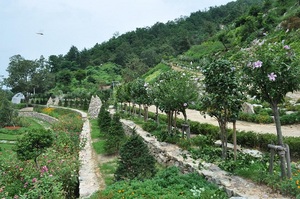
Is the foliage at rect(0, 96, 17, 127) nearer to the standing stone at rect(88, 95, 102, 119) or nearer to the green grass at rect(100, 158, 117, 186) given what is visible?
the standing stone at rect(88, 95, 102, 119)

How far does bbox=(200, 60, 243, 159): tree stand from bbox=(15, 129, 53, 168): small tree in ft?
14.7

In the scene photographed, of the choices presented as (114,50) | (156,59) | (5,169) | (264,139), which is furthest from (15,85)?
(264,139)

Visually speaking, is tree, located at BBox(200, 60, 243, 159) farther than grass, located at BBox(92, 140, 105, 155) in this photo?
No

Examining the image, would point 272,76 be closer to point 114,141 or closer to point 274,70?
point 274,70

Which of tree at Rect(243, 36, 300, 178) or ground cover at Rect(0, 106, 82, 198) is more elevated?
tree at Rect(243, 36, 300, 178)

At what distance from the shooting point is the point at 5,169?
771cm

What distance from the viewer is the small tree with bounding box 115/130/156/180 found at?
602 cm

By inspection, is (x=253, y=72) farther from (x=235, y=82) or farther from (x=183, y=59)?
(x=183, y=59)

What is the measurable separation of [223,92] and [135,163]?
2536 mm

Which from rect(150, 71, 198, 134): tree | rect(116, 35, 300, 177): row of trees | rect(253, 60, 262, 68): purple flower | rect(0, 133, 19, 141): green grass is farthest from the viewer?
rect(0, 133, 19, 141): green grass

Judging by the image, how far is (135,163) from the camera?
240 inches

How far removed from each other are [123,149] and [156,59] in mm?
56781

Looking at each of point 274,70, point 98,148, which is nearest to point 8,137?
point 98,148

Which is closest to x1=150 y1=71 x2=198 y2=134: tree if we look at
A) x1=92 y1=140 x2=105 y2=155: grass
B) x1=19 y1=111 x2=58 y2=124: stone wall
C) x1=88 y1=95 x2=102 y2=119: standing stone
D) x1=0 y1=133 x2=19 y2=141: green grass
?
x1=92 y1=140 x2=105 y2=155: grass
